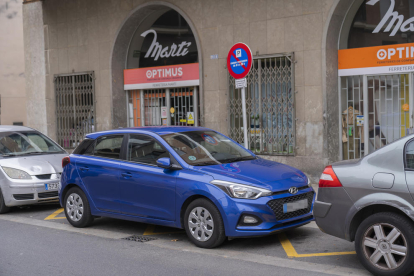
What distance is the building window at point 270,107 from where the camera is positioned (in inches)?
469

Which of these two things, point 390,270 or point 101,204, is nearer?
point 390,270

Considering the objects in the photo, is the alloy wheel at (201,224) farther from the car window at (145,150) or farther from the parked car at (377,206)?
the parked car at (377,206)

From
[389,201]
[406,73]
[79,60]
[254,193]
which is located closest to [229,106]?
[406,73]

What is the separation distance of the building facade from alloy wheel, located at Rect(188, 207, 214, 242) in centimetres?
574

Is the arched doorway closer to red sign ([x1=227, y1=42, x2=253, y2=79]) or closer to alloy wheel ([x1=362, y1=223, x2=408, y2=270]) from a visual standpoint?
red sign ([x1=227, y1=42, x2=253, y2=79])

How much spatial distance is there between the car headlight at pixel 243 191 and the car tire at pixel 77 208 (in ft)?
8.66

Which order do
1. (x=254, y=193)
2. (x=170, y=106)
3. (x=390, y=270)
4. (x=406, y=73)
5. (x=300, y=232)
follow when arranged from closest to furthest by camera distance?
1. (x=390, y=270)
2. (x=254, y=193)
3. (x=300, y=232)
4. (x=406, y=73)
5. (x=170, y=106)

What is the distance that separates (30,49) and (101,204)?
11.4 meters

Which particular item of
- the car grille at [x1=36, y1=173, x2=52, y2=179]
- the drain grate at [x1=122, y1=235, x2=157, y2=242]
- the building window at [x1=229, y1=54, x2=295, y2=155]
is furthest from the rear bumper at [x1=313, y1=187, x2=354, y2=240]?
the building window at [x1=229, y1=54, x2=295, y2=155]

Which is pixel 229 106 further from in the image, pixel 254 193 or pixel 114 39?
pixel 254 193

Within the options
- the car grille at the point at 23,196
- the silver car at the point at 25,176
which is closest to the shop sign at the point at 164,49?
the silver car at the point at 25,176

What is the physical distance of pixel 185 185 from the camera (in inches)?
257

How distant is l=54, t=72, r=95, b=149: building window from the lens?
15.9 m

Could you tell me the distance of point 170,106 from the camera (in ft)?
48.3
